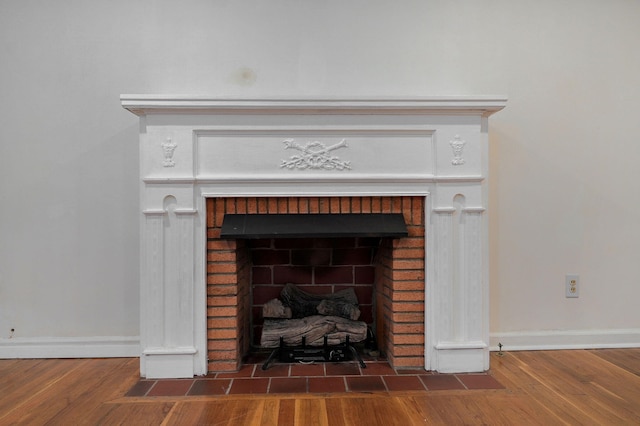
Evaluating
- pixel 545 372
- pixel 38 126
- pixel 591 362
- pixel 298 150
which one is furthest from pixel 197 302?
pixel 591 362

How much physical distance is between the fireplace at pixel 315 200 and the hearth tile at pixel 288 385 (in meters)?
0.26

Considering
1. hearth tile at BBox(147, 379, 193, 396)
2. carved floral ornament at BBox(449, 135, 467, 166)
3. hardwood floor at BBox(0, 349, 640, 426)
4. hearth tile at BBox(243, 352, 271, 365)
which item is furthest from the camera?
hearth tile at BBox(243, 352, 271, 365)

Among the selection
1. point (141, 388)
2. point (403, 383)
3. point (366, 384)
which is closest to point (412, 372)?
point (403, 383)

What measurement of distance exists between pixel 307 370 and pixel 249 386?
0.33m

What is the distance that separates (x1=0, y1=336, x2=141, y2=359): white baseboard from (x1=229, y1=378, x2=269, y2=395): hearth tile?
74 cm

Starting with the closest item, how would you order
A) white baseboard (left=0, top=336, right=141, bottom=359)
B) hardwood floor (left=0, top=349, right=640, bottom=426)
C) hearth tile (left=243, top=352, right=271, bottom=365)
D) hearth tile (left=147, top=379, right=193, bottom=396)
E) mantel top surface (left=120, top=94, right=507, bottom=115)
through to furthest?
hardwood floor (left=0, top=349, right=640, bottom=426) → hearth tile (left=147, top=379, right=193, bottom=396) → mantel top surface (left=120, top=94, right=507, bottom=115) → hearth tile (left=243, top=352, right=271, bottom=365) → white baseboard (left=0, top=336, right=141, bottom=359)

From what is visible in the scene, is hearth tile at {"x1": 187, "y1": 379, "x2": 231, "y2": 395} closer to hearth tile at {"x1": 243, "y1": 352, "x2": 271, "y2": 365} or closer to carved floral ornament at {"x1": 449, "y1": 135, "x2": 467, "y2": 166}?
hearth tile at {"x1": 243, "y1": 352, "x2": 271, "y2": 365}

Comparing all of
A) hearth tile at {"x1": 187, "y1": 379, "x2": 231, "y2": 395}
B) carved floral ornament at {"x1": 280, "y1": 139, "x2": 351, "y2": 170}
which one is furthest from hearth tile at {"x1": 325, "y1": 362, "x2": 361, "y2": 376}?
carved floral ornament at {"x1": 280, "y1": 139, "x2": 351, "y2": 170}

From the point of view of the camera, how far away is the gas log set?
91.3 inches

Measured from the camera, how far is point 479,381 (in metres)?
2.04

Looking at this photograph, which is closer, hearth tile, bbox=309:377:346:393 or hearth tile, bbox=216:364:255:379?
Answer: hearth tile, bbox=309:377:346:393

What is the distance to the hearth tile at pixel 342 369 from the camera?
84.0 inches

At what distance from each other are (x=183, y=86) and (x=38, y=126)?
2.83 ft

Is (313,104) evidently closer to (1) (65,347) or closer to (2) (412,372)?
(2) (412,372)
